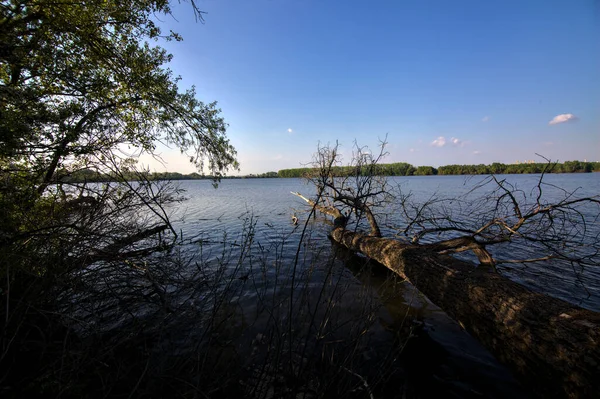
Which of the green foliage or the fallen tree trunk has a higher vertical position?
the green foliage

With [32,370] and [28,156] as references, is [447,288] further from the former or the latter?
[28,156]

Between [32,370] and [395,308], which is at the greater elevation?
[32,370]

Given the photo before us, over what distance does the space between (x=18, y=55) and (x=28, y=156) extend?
1619 millimetres

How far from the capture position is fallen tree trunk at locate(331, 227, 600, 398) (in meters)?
2.02

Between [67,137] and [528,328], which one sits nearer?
[528,328]

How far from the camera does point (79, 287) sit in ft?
8.70

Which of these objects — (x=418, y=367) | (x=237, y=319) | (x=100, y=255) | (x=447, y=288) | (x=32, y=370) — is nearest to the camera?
(x=32, y=370)

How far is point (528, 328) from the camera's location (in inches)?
97.8

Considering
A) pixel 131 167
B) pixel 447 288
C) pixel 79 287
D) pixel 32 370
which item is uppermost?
→ pixel 131 167

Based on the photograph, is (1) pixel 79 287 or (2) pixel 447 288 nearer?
(1) pixel 79 287

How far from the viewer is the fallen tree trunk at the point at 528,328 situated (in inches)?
79.7

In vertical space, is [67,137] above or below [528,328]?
above

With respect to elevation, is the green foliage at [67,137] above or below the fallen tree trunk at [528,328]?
above

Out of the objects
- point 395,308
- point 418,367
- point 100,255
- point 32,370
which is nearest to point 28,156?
point 100,255
